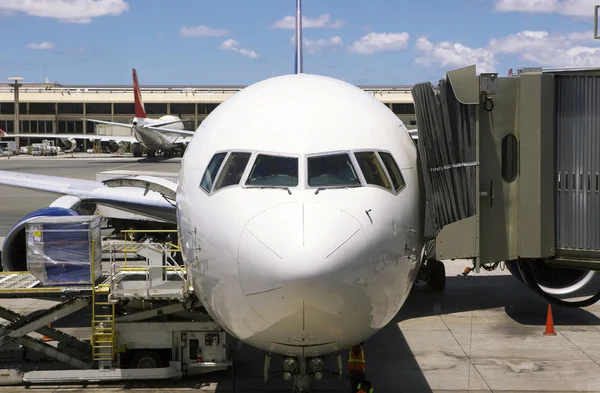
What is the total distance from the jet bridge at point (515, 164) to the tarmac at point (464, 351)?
10.5 ft

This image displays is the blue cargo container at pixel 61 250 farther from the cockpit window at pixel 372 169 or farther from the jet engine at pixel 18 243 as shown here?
the cockpit window at pixel 372 169

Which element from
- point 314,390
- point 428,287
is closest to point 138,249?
point 314,390

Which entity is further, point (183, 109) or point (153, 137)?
point (183, 109)

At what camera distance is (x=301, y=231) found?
769 cm

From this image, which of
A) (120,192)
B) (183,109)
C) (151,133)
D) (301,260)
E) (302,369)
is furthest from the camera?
(183,109)

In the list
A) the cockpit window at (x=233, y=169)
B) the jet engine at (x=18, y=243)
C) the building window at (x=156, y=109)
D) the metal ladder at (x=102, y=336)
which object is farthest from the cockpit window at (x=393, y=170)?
the building window at (x=156, y=109)

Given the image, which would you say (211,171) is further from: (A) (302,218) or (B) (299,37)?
(B) (299,37)

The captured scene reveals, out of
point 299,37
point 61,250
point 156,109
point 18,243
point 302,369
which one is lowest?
point 302,369

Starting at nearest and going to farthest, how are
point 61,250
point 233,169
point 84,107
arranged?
point 233,169 → point 61,250 → point 84,107

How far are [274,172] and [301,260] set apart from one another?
1.57m

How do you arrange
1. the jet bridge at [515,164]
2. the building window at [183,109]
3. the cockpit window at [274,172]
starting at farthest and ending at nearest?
the building window at [183,109], the jet bridge at [515,164], the cockpit window at [274,172]

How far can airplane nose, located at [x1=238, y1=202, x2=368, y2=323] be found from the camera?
298 inches

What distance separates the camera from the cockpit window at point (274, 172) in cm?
865

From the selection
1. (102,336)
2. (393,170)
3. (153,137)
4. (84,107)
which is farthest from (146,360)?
(84,107)
